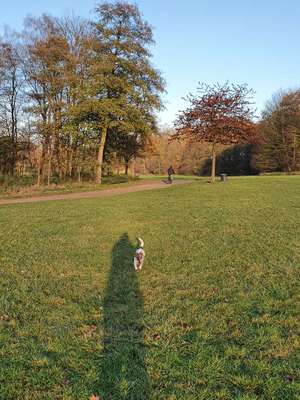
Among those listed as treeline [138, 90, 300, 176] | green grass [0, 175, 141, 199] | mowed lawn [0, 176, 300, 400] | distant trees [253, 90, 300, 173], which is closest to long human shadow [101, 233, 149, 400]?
mowed lawn [0, 176, 300, 400]

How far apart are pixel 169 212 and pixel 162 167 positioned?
58205 millimetres

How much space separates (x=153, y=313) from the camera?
4883 mm

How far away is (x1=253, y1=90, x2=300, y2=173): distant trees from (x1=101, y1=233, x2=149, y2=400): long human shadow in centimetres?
4595

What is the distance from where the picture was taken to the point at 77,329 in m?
4.42

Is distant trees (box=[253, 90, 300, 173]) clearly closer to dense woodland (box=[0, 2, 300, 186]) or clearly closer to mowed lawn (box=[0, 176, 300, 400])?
dense woodland (box=[0, 2, 300, 186])

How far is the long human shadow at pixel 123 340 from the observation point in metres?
3.18

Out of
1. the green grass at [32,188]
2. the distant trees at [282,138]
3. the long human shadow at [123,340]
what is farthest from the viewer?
the distant trees at [282,138]

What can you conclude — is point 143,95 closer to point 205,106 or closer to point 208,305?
point 205,106

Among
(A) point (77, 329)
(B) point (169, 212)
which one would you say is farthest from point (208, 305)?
(B) point (169, 212)

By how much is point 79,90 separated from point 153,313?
26.1 m

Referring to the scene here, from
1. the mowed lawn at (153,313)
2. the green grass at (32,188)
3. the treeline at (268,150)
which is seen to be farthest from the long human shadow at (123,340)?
the treeline at (268,150)

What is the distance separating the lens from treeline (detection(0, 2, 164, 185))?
28.0m

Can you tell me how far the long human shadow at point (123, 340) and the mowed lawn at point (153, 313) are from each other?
0.05 feet

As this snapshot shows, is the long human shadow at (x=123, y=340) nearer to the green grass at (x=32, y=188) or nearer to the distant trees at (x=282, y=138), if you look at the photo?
the green grass at (x=32, y=188)
